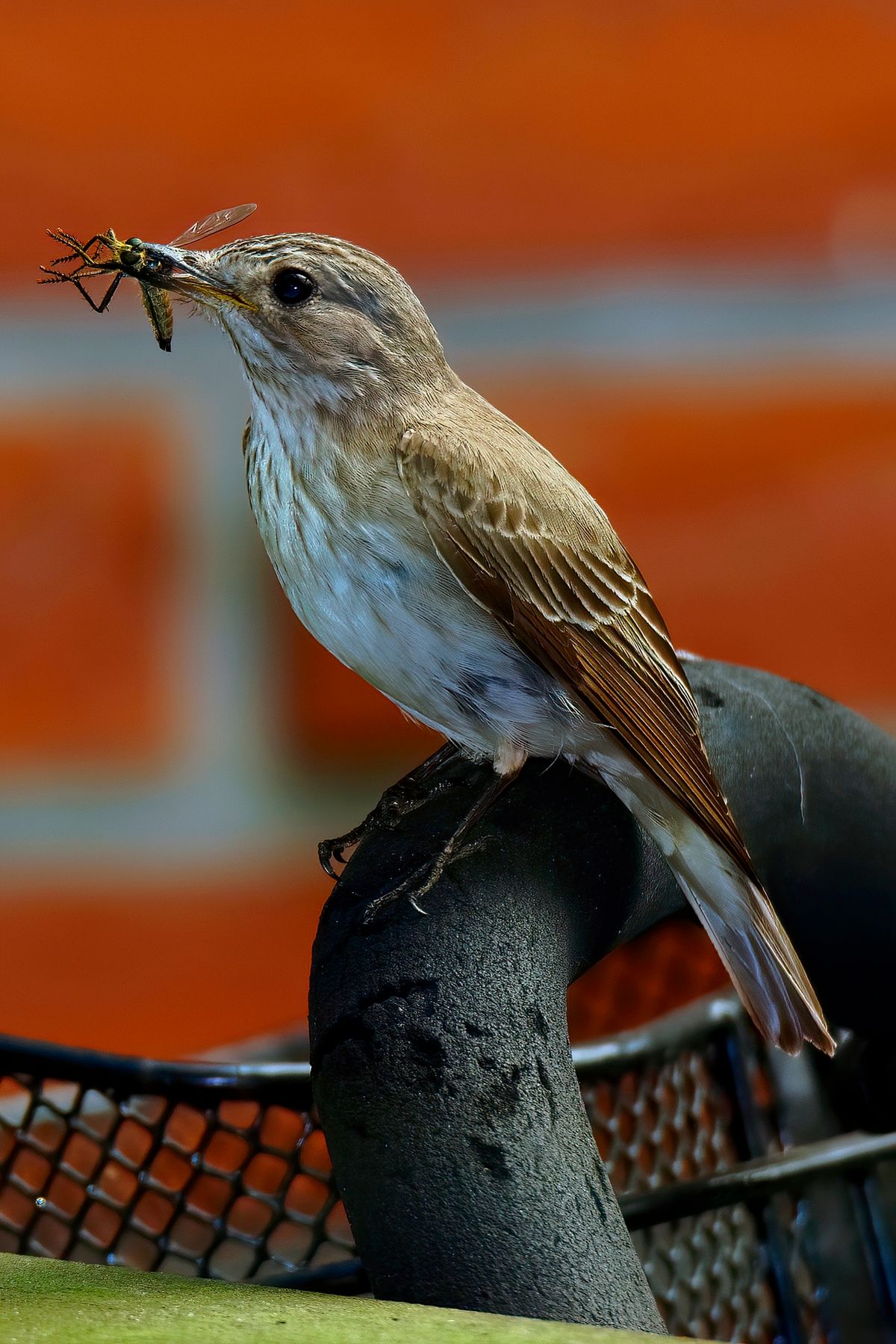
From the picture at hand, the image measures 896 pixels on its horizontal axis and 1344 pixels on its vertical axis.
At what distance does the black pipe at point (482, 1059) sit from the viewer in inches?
12.2

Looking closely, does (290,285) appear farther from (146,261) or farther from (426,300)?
(426,300)

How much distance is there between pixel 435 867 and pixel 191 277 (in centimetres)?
31

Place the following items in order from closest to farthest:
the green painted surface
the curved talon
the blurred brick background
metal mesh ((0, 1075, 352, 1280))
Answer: the green painted surface, metal mesh ((0, 1075, 352, 1280)), the curved talon, the blurred brick background

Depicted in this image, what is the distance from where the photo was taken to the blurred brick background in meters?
0.87

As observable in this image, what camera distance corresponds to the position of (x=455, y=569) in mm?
538

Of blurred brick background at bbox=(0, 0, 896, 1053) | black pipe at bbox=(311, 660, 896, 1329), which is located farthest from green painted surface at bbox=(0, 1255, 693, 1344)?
blurred brick background at bbox=(0, 0, 896, 1053)

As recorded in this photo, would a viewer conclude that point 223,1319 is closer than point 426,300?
Yes

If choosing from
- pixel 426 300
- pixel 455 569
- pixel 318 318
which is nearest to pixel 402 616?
pixel 455 569

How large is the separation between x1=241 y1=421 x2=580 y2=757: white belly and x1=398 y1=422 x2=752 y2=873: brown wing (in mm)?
10

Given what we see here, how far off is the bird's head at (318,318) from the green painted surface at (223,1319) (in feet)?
1.23

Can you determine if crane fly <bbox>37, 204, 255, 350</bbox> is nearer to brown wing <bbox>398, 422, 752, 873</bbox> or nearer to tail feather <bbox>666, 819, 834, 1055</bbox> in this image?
brown wing <bbox>398, 422, 752, 873</bbox>

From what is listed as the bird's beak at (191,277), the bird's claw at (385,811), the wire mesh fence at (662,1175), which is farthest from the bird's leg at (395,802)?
the bird's beak at (191,277)

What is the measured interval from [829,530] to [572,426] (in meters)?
0.17

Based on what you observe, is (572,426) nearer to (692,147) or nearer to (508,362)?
(508,362)
